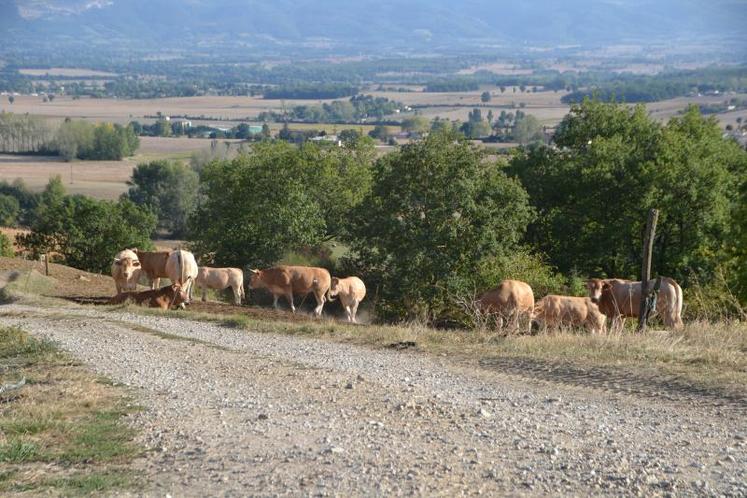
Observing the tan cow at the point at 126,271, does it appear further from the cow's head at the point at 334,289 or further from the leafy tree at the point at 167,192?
the leafy tree at the point at 167,192

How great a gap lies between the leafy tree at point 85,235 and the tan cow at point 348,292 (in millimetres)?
18163

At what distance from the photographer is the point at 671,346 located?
16.6 meters

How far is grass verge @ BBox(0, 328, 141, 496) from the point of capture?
31.6 ft

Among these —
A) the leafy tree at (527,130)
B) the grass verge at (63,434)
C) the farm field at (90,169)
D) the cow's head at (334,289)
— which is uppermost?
the grass verge at (63,434)

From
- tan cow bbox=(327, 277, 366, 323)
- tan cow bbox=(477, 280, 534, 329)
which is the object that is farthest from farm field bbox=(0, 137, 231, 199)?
tan cow bbox=(477, 280, 534, 329)

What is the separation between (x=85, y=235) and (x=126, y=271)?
20.6 meters

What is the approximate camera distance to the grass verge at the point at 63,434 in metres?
9.63

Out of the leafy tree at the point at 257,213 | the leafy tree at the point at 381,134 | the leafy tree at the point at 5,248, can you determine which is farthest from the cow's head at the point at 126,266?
the leafy tree at the point at 381,134

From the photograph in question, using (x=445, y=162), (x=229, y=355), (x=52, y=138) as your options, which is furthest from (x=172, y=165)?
(x=229, y=355)

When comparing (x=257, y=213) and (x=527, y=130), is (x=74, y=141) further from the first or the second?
(x=257, y=213)

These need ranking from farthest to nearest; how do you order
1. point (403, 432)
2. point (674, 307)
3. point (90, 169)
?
1. point (90, 169)
2. point (674, 307)
3. point (403, 432)

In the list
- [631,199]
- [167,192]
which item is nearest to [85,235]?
[631,199]

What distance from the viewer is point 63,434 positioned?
11305 millimetres

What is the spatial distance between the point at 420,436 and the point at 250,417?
2.18 meters
